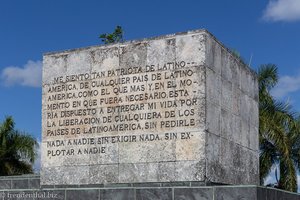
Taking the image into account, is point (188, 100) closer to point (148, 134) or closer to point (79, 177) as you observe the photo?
point (148, 134)

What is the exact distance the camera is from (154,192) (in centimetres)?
1216

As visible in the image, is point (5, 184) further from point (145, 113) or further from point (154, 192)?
point (154, 192)

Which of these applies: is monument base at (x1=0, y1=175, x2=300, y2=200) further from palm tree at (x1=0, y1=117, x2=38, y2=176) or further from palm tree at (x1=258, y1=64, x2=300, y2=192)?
palm tree at (x1=0, y1=117, x2=38, y2=176)

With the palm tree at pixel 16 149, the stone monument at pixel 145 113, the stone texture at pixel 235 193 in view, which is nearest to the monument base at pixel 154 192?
the stone texture at pixel 235 193

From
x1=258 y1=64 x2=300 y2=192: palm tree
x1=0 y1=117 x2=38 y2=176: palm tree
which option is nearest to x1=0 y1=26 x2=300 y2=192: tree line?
x1=258 y1=64 x2=300 y2=192: palm tree

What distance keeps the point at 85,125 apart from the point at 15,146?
740 inches

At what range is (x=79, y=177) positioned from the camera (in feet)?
46.0

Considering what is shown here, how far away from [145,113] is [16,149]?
19883 millimetres

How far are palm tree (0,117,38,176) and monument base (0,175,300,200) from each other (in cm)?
1782

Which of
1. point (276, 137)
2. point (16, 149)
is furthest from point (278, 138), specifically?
point (16, 149)

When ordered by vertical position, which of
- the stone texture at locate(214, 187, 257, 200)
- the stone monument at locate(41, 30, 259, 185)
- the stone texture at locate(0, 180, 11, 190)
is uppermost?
the stone monument at locate(41, 30, 259, 185)

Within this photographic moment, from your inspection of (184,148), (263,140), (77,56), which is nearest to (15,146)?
(263,140)

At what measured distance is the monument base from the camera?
449 inches

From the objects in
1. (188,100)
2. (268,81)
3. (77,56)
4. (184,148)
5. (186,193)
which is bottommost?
(186,193)
